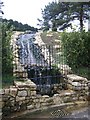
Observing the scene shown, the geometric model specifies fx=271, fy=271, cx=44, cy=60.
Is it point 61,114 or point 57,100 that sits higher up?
point 57,100

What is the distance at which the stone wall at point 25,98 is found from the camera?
387 centimetres

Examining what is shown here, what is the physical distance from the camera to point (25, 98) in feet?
13.3

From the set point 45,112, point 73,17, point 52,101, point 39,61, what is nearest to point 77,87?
point 52,101

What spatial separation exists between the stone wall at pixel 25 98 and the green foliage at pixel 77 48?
3.95ft

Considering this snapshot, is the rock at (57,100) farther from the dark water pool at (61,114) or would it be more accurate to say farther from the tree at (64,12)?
the tree at (64,12)

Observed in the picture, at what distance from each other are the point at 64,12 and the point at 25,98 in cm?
545

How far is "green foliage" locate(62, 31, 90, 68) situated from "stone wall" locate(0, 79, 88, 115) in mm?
1204

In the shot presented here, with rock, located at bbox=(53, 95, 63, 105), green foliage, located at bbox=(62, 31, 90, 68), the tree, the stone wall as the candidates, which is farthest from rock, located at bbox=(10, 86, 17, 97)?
the tree

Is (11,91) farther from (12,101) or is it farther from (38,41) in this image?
(38,41)

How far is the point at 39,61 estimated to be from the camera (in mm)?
5516

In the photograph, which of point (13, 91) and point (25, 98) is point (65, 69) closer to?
point (25, 98)

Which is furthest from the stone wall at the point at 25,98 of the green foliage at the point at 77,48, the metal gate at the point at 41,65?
the green foliage at the point at 77,48

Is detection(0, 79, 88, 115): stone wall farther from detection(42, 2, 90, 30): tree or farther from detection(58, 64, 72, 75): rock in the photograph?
detection(42, 2, 90, 30): tree

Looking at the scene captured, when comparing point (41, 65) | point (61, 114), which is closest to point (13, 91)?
point (61, 114)
